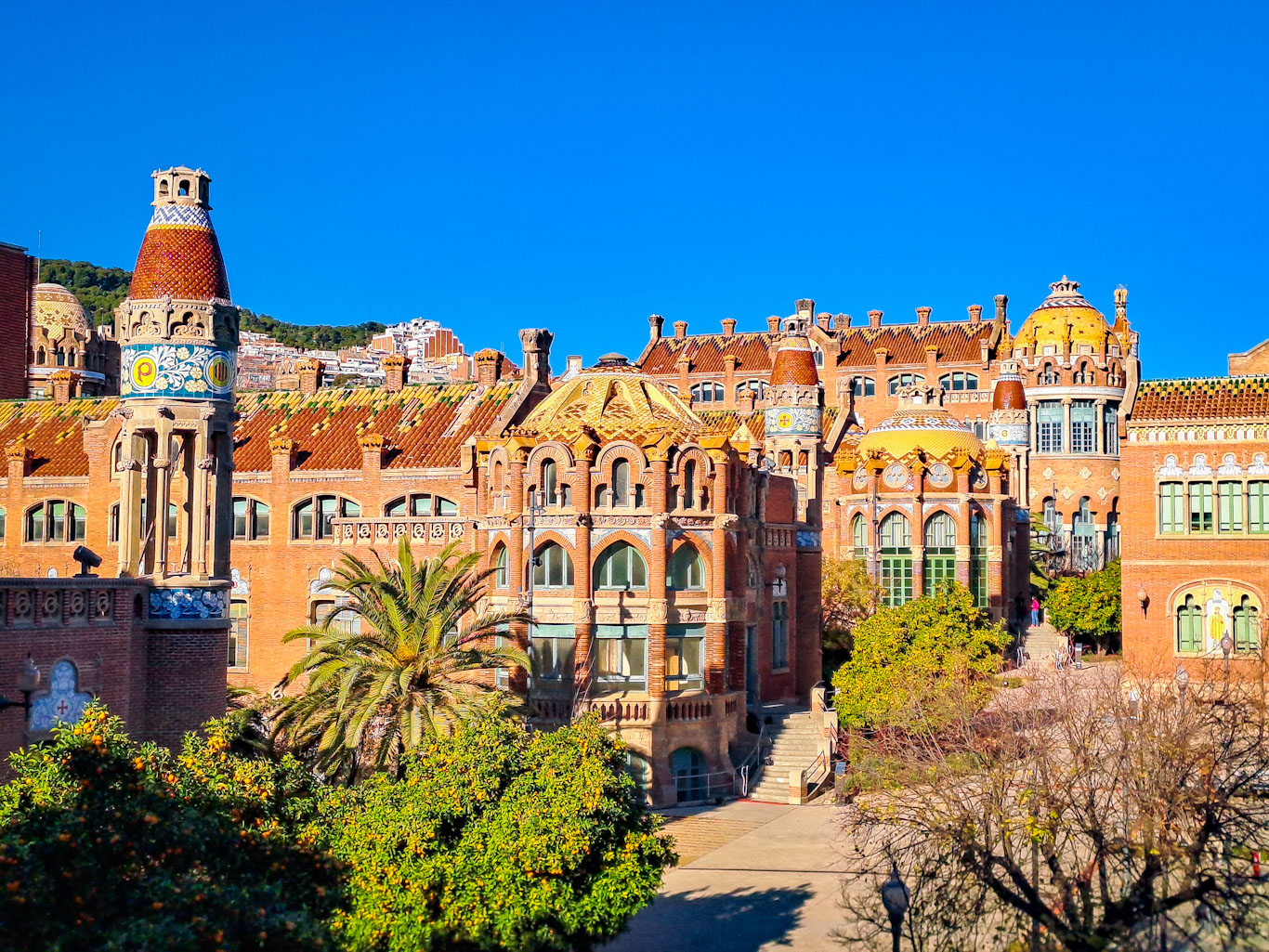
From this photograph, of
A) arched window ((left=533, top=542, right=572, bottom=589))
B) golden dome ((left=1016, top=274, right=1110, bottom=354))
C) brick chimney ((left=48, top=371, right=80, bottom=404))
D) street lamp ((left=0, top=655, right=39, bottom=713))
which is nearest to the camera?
street lamp ((left=0, top=655, right=39, bottom=713))

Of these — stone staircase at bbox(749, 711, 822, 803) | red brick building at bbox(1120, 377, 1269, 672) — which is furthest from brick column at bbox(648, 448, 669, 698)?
red brick building at bbox(1120, 377, 1269, 672)

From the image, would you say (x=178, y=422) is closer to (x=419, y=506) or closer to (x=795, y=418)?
(x=419, y=506)

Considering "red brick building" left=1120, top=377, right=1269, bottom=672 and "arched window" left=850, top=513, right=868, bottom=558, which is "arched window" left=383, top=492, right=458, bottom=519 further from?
"red brick building" left=1120, top=377, right=1269, bottom=672

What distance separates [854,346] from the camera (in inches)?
4205

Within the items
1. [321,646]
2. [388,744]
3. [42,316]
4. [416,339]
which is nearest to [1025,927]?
[388,744]

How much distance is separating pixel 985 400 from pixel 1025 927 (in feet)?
244

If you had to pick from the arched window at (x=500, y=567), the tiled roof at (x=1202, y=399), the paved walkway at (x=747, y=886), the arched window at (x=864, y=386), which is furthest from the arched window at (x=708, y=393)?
the paved walkway at (x=747, y=886)

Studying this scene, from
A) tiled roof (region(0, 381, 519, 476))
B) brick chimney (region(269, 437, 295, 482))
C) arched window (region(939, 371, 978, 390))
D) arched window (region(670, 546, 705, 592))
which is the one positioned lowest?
arched window (region(670, 546, 705, 592))

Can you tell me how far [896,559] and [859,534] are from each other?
80.9 inches

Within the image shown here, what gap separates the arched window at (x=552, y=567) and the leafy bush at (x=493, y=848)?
1486 cm

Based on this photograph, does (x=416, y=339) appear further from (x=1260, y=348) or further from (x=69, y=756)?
(x=69, y=756)

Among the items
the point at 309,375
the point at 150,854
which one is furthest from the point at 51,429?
the point at 150,854

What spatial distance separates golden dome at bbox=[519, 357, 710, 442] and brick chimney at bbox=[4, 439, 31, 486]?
20330 millimetres

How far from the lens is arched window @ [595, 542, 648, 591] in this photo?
40.3 meters
